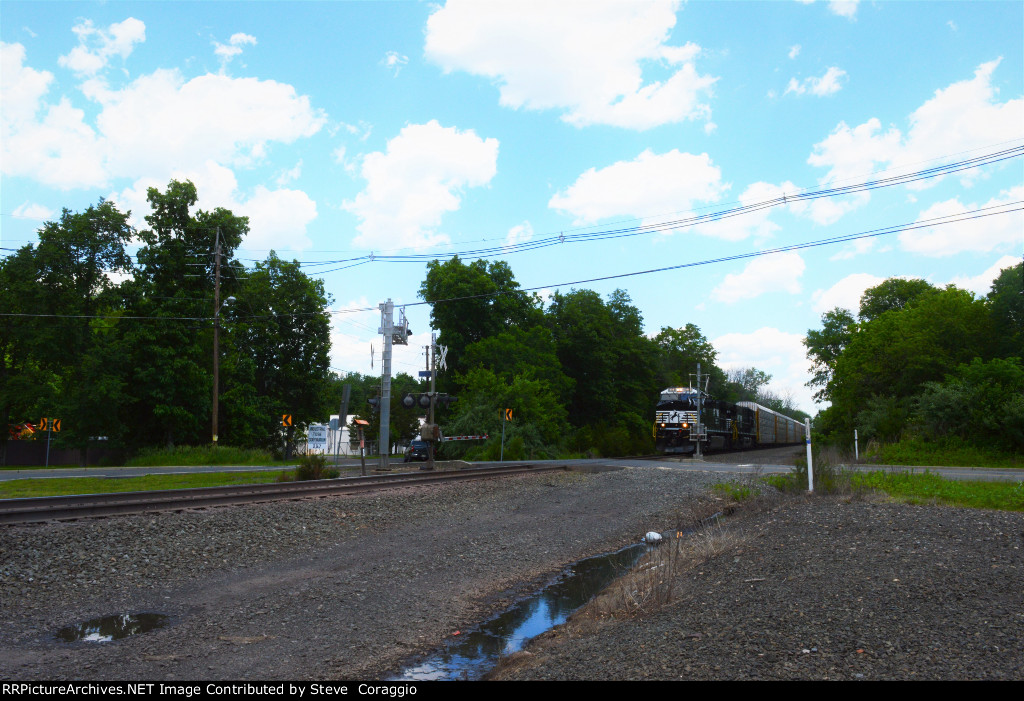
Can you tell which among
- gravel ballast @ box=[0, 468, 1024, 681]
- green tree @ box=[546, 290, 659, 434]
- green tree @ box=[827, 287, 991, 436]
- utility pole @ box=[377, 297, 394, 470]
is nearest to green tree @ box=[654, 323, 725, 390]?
green tree @ box=[546, 290, 659, 434]

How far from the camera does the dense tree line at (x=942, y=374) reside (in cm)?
2817

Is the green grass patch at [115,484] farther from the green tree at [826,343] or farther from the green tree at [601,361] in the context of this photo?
the green tree at [826,343]

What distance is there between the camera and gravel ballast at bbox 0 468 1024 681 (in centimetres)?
485

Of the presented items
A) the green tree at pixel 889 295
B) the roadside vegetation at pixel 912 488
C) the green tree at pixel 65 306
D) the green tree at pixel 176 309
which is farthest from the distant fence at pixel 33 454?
the green tree at pixel 889 295

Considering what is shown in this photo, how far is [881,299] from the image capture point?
222 ft

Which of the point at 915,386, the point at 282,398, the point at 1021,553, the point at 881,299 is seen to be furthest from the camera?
the point at 881,299

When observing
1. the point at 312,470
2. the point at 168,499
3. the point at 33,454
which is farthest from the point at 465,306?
the point at 168,499

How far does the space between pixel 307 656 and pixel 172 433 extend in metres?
38.8

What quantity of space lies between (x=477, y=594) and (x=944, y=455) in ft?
87.2

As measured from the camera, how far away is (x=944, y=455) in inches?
1097

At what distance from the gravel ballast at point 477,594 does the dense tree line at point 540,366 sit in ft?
73.6

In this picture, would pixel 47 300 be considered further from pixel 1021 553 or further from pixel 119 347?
pixel 1021 553
